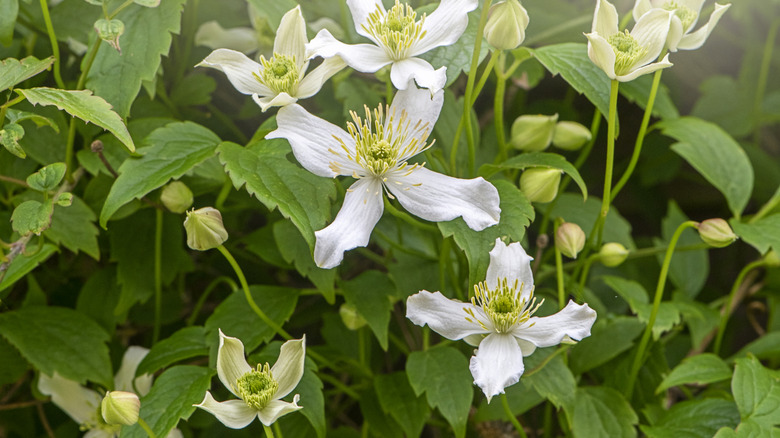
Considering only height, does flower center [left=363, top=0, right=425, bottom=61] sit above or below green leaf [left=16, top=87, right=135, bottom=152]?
above

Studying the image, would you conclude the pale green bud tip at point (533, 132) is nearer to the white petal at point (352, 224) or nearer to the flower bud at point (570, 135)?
the flower bud at point (570, 135)

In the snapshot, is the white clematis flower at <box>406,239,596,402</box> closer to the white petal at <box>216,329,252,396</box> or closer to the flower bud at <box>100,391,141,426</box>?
the white petal at <box>216,329,252,396</box>

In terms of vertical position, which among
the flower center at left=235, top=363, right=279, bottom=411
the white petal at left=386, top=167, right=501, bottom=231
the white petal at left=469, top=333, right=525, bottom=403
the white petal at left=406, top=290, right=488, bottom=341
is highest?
the white petal at left=386, top=167, right=501, bottom=231

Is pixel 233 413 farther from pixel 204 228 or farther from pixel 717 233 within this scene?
pixel 717 233

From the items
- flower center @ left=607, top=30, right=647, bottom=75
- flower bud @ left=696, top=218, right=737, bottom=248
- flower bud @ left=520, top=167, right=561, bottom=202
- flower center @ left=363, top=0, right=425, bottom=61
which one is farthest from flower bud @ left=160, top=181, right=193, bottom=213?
flower bud @ left=696, top=218, right=737, bottom=248

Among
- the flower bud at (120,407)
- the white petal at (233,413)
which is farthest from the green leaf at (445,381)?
the flower bud at (120,407)

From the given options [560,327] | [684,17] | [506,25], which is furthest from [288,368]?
[684,17]

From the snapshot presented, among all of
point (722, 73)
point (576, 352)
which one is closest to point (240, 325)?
point (576, 352)
